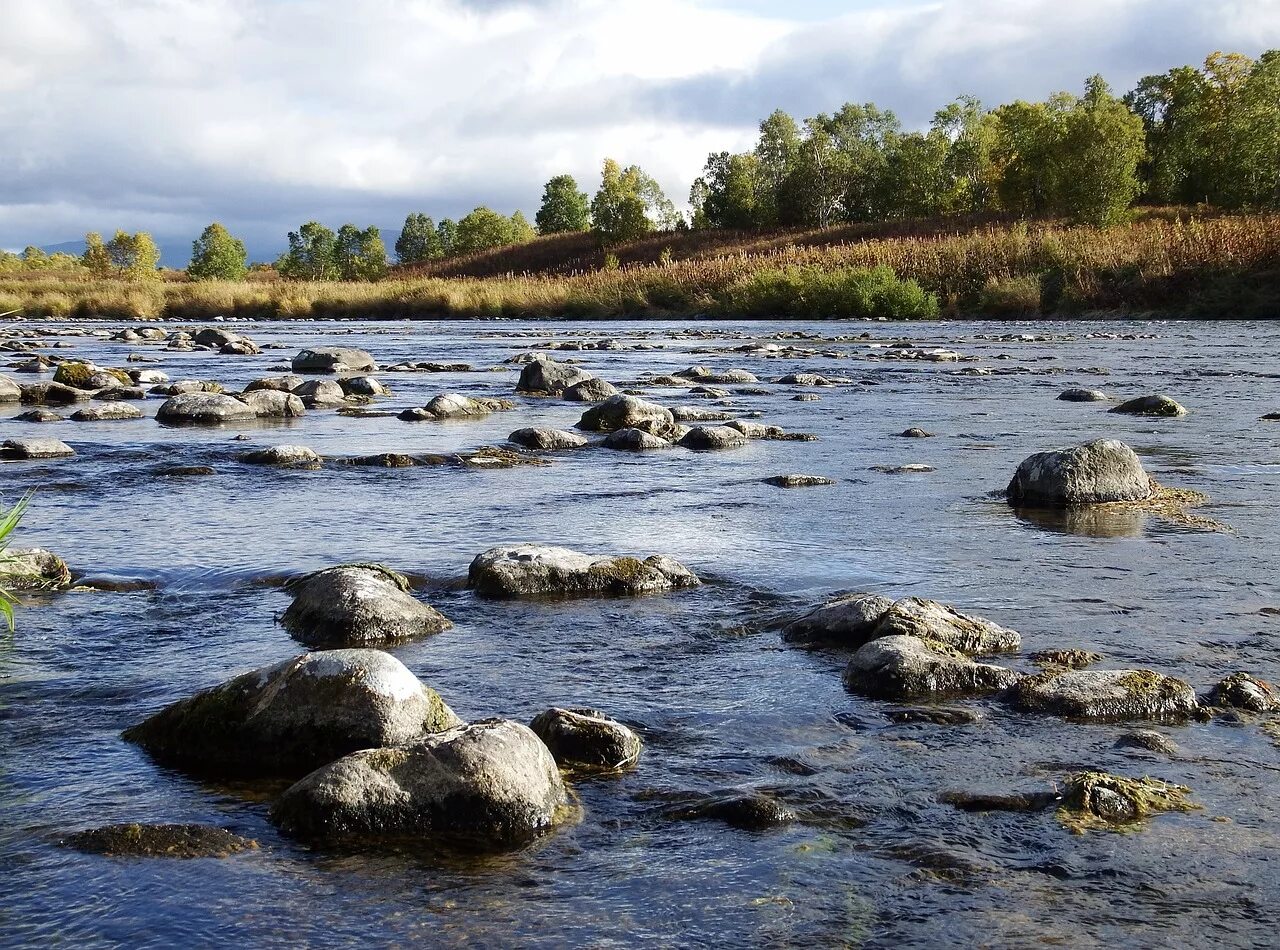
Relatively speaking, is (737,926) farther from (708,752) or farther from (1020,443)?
(1020,443)

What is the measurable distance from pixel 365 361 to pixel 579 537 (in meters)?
13.4

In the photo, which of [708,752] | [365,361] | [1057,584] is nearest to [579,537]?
[1057,584]

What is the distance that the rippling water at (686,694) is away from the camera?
2.51 metres

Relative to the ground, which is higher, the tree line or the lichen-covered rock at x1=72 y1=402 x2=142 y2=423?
the tree line

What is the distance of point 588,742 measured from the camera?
327cm

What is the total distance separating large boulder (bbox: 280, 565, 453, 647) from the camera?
432 centimetres

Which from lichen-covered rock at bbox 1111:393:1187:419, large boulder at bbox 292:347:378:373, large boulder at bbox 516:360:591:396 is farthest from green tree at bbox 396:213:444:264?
lichen-covered rock at bbox 1111:393:1187:419

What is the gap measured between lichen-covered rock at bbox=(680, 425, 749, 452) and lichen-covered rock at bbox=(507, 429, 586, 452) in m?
0.85

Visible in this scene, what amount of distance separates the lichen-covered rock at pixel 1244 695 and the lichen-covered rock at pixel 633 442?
627 centimetres

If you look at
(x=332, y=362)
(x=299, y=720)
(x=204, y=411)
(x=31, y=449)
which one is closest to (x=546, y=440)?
(x=31, y=449)

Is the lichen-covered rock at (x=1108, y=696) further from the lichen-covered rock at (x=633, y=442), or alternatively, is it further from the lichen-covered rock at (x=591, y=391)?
the lichen-covered rock at (x=591, y=391)

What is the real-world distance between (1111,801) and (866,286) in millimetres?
31735

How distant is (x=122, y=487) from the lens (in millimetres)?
7680

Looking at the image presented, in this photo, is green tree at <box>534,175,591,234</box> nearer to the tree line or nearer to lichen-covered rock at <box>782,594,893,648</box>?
the tree line
